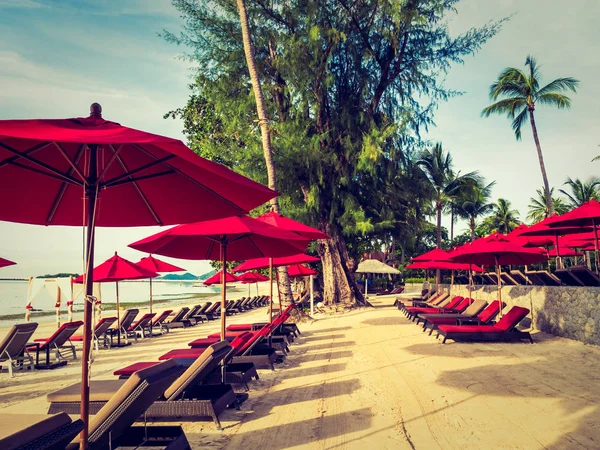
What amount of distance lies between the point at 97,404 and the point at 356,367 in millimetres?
4743

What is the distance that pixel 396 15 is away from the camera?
759 inches

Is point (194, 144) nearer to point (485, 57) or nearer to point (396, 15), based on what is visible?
point (396, 15)

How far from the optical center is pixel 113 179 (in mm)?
3621

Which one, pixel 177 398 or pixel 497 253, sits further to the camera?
pixel 497 253

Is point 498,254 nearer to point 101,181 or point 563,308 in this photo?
point 563,308

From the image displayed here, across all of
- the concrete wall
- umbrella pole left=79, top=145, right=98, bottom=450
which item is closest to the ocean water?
umbrella pole left=79, top=145, right=98, bottom=450

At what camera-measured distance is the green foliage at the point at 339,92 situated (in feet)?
66.0

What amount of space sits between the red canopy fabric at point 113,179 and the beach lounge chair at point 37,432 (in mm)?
1561

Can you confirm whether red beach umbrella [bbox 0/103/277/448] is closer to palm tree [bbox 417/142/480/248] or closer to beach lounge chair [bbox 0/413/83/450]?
beach lounge chair [bbox 0/413/83/450]

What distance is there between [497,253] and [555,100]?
73.8 feet

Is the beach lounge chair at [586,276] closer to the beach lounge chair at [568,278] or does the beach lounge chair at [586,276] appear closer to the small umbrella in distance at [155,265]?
the beach lounge chair at [568,278]

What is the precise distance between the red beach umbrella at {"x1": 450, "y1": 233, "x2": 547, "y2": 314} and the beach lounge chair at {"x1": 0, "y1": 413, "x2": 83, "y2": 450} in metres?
10.4

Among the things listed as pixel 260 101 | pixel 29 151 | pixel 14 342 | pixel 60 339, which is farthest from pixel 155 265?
pixel 29 151

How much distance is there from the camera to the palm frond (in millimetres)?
29233
